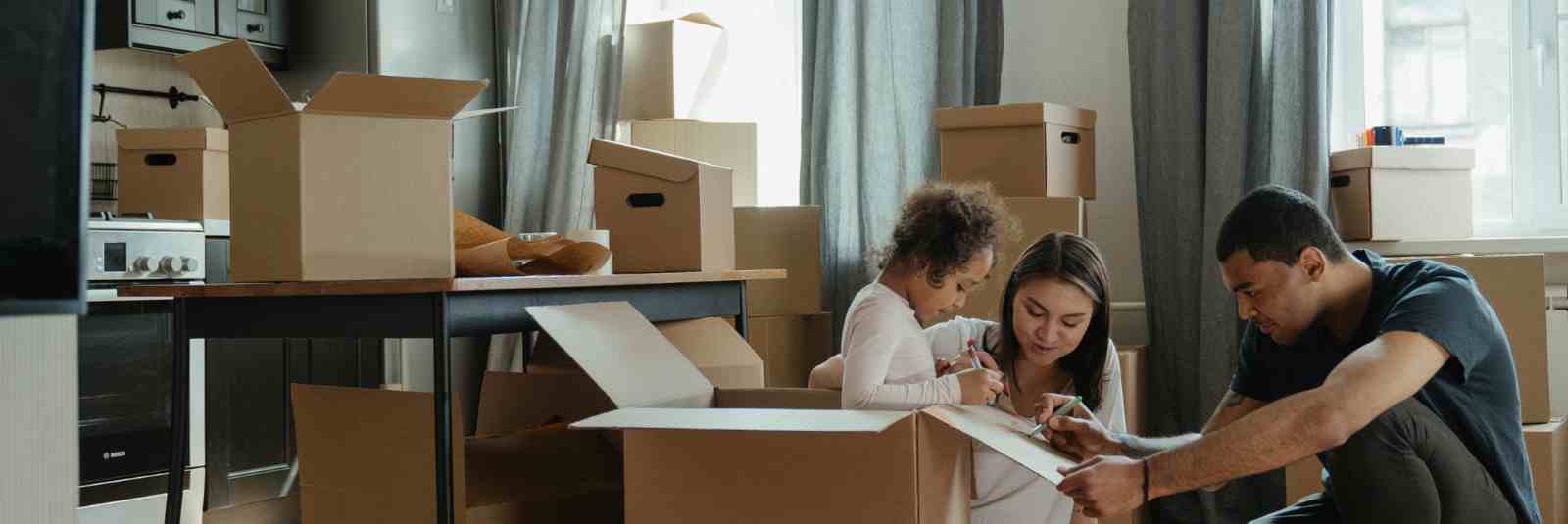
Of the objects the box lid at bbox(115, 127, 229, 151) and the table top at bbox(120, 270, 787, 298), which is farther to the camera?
the box lid at bbox(115, 127, 229, 151)

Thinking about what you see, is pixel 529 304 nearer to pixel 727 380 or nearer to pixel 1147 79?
pixel 727 380

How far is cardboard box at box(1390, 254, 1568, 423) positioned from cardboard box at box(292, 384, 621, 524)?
6.04ft

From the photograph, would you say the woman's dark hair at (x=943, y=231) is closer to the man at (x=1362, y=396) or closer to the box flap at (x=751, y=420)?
the man at (x=1362, y=396)

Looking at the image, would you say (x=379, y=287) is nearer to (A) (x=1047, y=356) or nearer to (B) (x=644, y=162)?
(B) (x=644, y=162)

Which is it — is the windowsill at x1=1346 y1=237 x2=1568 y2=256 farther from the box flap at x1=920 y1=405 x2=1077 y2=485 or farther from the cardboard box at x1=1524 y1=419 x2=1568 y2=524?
the box flap at x1=920 y1=405 x2=1077 y2=485

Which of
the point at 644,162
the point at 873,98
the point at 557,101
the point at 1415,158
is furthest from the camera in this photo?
the point at 557,101

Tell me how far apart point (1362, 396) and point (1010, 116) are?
63.1 inches

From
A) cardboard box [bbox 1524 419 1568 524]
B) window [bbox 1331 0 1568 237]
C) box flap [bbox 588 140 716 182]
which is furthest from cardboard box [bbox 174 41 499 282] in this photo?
window [bbox 1331 0 1568 237]

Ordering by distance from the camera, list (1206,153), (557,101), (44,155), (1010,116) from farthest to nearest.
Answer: (557,101)
(1206,153)
(1010,116)
(44,155)

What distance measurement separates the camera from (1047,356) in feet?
6.79

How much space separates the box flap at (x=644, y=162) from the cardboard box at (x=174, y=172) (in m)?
1.38

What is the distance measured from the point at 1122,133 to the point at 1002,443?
2312mm

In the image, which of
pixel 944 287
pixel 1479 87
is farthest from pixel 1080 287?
pixel 1479 87

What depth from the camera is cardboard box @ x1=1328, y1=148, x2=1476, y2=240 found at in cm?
287
